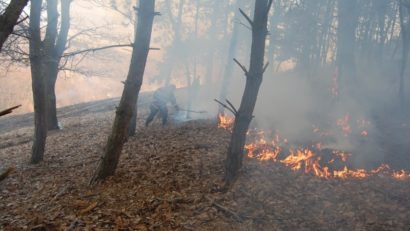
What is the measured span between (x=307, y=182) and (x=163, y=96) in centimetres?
752

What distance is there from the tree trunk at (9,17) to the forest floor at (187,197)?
3.71m

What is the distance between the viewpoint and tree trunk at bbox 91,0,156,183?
8.54 metres

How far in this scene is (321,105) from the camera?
961 inches

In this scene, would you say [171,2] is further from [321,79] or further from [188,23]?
[321,79]

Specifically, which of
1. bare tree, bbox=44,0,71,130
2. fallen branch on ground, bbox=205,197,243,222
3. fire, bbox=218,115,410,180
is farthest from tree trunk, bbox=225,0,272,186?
bare tree, bbox=44,0,71,130

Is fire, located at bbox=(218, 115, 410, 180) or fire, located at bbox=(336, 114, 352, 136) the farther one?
fire, located at bbox=(336, 114, 352, 136)

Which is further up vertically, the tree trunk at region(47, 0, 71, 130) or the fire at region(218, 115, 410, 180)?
A: the tree trunk at region(47, 0, 71, 130)

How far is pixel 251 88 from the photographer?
8133 mm

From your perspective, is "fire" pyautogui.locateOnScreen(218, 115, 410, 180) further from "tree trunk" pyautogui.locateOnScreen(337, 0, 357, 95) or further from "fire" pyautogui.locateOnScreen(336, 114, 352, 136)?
"tree trunk" pyautogui.locateOnScreen(337, 0, 357, 95)

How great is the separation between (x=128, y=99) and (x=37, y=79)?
12.2 ft

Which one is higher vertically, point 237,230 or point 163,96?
point 163,96

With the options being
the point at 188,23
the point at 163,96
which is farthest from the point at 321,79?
the point at 163,96

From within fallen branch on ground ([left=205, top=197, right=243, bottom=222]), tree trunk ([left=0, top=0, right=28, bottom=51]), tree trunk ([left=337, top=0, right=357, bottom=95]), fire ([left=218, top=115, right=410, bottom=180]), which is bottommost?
fallen branch on ground ([left=205, top=197, right=243, bottom=222])

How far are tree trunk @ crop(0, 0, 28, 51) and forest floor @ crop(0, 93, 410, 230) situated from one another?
3.71 metres
